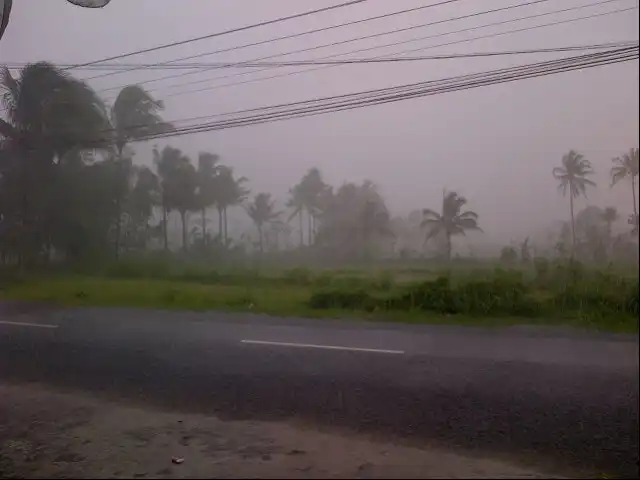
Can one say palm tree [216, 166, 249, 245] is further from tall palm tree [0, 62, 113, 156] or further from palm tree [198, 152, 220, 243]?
tall palm tree [0, 62, 113, 156]

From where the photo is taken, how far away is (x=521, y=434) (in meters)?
2.41

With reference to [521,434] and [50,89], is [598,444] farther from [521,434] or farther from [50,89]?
[50,89]

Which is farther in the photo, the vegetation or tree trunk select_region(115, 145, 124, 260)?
tree trunk select_region(115, 145, 124, 260)

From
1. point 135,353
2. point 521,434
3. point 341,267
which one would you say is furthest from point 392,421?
point 135,353

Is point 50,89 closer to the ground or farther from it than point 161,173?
farther from it

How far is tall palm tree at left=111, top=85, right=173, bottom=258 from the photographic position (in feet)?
12.2

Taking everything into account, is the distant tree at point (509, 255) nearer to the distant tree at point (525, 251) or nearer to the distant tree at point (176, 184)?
the distant tree at point (525, 251)

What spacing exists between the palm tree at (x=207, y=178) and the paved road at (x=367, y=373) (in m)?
0.71

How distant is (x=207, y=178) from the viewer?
3613mm

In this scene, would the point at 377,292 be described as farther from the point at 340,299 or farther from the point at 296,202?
the point at 296,202

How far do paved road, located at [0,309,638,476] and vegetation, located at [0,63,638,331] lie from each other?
0.45 ft

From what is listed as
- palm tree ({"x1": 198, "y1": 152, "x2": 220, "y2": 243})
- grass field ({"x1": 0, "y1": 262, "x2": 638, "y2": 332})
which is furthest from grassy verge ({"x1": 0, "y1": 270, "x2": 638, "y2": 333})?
palm tree ({"x1": 198, "y1": 152, "x2": 220, "y2": 243})

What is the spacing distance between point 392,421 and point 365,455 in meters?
0.33

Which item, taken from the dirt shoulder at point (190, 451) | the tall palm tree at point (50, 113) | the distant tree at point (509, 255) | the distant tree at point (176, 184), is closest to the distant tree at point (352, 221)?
the distant tree at point (509, 255)
